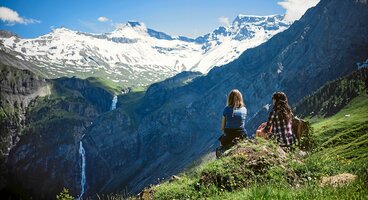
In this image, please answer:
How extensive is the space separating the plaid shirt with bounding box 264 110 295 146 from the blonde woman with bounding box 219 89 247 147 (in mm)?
1480

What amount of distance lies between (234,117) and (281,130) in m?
2.37

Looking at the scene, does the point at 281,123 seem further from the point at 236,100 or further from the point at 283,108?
the point at 236,100

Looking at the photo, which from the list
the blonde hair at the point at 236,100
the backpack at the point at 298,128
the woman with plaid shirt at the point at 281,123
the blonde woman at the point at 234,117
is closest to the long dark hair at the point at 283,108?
the woman with plaid shirt at the point at 281,123

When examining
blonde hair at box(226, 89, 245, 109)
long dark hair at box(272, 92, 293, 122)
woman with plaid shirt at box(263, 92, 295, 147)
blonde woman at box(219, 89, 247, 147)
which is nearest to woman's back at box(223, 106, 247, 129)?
blonde woman at box(219, 89, 247, 147)

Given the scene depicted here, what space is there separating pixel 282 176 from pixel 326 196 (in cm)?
569

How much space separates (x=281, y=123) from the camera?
18.1 m

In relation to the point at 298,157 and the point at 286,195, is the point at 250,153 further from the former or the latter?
the point at 286,195

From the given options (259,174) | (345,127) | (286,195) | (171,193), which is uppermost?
(286,195)

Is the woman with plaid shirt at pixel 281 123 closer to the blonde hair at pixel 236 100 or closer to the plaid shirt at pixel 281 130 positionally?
the plaid shirt at pixel 281 130

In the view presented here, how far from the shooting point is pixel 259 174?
542 inches

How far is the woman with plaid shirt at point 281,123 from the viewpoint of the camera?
17938mm

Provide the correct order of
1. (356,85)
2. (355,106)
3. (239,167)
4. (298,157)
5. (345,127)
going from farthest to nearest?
(356,85), (355,106), (345,127), (298,157), (239,167)

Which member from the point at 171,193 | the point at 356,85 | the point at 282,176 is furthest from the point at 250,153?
the point at 356,85

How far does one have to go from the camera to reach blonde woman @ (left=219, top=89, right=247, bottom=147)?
742 inches
